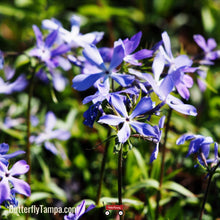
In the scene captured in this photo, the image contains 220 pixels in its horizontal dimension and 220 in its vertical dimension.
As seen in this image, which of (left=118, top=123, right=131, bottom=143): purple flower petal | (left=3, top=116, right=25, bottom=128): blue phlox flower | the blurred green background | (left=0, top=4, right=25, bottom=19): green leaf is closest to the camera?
(left=118, top=123, right=131, bottom=143): purple flower petal

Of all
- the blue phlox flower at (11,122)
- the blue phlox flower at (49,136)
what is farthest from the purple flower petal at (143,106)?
the blue phlox flower at (11,122)

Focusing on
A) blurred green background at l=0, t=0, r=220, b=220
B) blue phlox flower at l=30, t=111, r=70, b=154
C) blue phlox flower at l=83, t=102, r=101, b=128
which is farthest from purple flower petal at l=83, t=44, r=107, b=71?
blue phlox flower at l=30, t=111, r=70, b=154

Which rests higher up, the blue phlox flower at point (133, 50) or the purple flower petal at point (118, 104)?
the blue phlox flower at point (133, 50)

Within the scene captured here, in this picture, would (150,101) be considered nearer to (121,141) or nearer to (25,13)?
(121,141)

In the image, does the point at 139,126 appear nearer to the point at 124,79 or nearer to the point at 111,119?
the point at 111,119

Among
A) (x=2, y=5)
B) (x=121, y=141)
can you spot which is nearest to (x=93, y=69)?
(x=121, y=141)

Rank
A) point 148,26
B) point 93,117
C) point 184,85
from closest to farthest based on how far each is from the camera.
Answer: point 93,117 → point 184,85 → point 148,26

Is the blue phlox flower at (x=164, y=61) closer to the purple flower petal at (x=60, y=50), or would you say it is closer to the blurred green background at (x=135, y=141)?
the blurred green background at (x=135, y=141)

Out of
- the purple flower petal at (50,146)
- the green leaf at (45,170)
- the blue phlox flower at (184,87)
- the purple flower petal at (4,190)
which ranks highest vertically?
the blue phlox flower at (184,87)

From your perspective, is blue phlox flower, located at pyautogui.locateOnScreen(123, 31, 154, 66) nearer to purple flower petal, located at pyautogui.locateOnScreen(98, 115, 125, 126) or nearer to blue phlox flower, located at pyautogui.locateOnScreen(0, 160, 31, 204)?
purple flower petal, located at pyautogui.locateOnScreen(98, 115, 125, 126)
